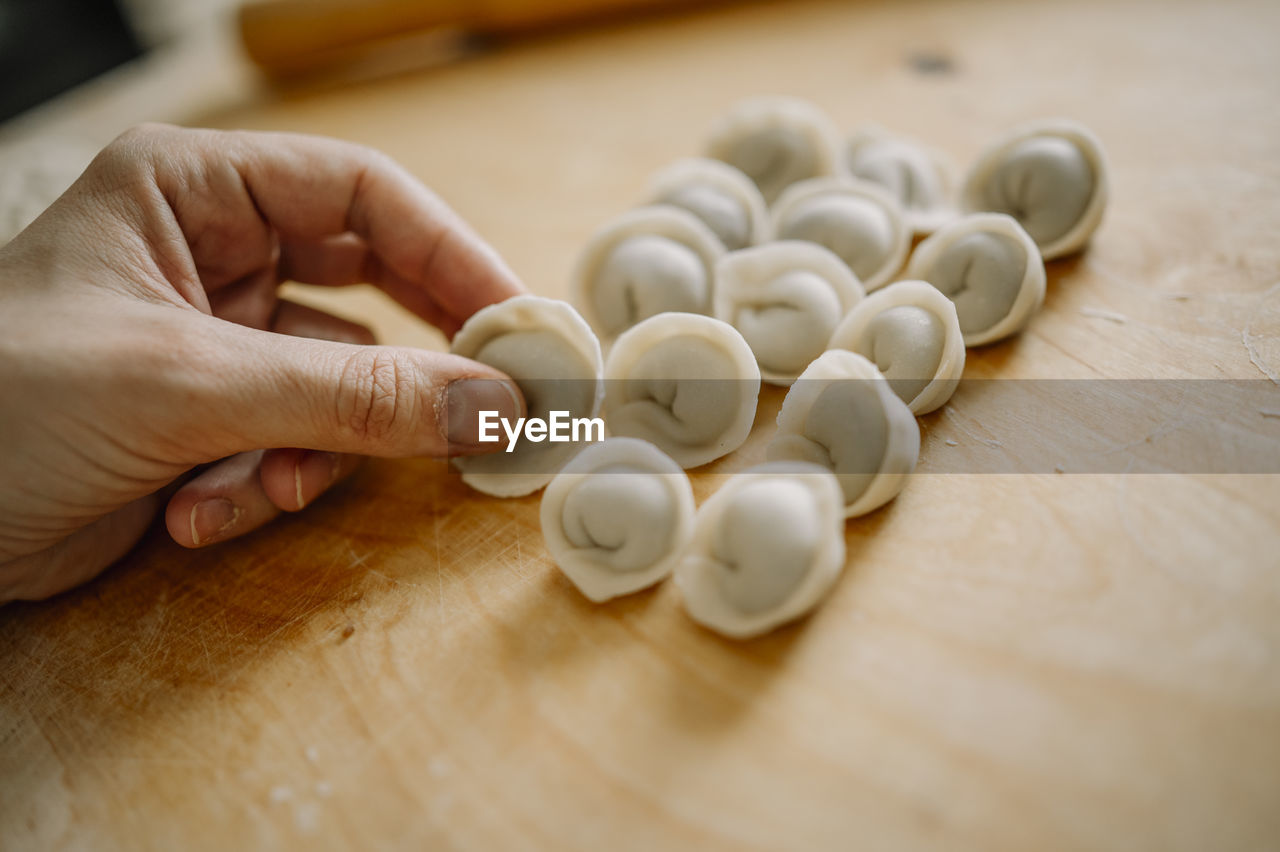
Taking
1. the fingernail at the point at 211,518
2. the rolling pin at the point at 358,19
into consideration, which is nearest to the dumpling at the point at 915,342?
the fingernail at the point at 211,518

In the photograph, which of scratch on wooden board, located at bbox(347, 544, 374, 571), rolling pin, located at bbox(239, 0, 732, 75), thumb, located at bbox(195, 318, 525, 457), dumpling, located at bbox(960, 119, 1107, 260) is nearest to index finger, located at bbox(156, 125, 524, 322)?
thumb, located at bbox(195, 318, 525, 457)

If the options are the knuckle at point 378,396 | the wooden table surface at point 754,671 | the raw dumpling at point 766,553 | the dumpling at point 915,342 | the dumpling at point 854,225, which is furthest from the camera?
the dumpling at point 854,225

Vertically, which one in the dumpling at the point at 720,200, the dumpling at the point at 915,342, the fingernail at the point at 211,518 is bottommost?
the fingernail at the point at 211,518

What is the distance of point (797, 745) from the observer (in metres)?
0.81

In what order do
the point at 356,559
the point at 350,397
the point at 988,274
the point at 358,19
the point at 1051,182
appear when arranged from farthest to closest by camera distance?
the point at 358,19 → the point at 1051,182 → the point at 988,274 → the point at 356,559 → the point at 350,397

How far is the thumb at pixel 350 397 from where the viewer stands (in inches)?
37.3

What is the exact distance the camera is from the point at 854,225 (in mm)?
1320

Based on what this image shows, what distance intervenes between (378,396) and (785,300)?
0.58 m

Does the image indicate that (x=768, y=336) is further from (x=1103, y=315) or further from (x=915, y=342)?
(x=1103, y=315)

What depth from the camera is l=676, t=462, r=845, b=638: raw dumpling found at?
87 cm

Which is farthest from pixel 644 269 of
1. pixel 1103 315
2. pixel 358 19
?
pixel 358 19

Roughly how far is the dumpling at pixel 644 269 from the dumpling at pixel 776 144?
27 cm

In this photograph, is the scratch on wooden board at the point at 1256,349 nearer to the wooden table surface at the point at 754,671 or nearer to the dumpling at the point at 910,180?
the wooden table surface at the point at 754,671

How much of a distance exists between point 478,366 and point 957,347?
0.62 meters
